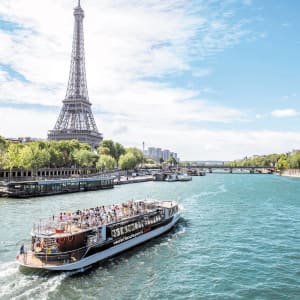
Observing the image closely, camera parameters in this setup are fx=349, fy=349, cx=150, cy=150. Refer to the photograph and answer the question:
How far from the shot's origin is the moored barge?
6166 cm

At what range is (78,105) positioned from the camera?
174 meters

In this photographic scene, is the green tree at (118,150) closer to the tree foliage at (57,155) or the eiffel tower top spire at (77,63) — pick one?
the tree foliage at (57,155)

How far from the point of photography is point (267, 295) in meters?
21.5

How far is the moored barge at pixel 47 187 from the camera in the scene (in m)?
61.7

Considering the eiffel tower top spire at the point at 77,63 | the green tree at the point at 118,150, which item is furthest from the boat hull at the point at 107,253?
the eiffel tower top spire at the point at 77,63

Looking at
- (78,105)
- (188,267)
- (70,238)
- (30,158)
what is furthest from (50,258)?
(78,105)

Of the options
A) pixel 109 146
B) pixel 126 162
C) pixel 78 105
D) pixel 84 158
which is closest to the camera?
pixel 84 158

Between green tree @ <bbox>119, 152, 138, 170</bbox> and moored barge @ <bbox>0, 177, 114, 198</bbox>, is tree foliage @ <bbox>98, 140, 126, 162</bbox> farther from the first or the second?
moored barge @ <bbox>0, 177, 114, 198</bbox>

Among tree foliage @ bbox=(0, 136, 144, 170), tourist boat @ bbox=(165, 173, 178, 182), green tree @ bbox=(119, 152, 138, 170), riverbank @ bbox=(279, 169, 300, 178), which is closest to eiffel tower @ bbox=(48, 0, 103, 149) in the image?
tree foliage @ bbox=(0, 136, 144, 170)

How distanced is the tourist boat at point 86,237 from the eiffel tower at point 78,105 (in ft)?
446

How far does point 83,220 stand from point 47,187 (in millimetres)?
41095

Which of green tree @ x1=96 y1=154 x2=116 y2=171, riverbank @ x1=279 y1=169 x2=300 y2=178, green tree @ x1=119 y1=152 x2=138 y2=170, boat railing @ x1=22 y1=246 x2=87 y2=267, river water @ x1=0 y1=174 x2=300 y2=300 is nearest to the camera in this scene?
river water @ x1=0 y1=174 x2=300 y2=300

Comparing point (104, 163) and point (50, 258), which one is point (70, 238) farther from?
point (104, 163)

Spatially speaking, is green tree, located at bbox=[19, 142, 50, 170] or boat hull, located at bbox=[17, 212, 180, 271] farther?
green tree, located at bbox=[19, 142, 50, 170]
